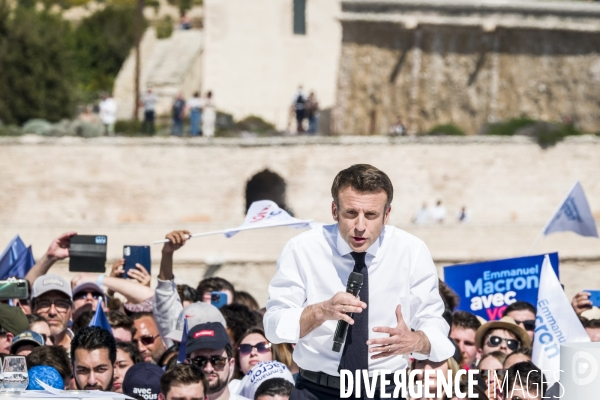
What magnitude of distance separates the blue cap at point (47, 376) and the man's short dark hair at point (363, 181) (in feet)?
9.67

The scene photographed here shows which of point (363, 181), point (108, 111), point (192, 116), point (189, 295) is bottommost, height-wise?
point (189, 295)

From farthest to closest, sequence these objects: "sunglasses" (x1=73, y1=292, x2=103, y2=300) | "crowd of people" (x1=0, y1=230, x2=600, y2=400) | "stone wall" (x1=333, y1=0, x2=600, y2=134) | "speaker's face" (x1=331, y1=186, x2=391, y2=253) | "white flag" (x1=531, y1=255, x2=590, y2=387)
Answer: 1. "stone wall" (x1=333, y1=0, x2=600, y2=134)
2. "sunglasses" (x1=73, y1=292, x2=103, y2=300)
3. "white flag" (x1=531, y1=255, x2=590, y2=387)
4. "crowd of people" (x1=0, y1=230, x2=600, y2=400)
5. "speaker's face" (x1=331, y1=186, x2=391, y2=253)

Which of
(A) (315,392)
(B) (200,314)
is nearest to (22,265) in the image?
(B) (200,314)

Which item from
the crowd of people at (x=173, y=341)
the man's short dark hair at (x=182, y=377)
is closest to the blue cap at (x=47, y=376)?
the crowd of people at (x=173, y=341)

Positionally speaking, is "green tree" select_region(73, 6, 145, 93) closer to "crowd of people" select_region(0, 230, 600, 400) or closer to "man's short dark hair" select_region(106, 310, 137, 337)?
"crowd of people" select_region(0, 230, 600, 400)

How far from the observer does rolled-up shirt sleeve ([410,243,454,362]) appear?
6254 millimetres

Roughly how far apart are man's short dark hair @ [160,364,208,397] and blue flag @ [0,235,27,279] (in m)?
5.18

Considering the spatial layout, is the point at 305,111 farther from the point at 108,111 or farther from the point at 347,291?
the point at 347,291

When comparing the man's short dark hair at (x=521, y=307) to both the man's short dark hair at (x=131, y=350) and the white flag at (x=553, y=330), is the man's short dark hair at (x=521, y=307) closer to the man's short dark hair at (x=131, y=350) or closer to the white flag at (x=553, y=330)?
the white flag at (x=553, y=330)

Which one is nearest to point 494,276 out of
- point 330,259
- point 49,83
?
point 330,259

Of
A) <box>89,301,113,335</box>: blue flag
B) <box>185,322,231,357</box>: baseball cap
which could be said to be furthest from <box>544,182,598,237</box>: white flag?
<box>185,322,231,357</box>: baseball cap

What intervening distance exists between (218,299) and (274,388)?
3.64 meters

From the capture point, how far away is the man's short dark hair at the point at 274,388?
812 centimetres

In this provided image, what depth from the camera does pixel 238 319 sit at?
1046 cm
